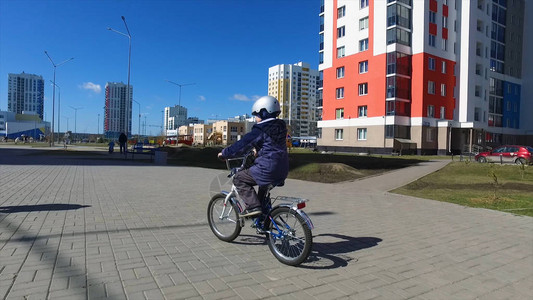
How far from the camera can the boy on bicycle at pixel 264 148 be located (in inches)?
169

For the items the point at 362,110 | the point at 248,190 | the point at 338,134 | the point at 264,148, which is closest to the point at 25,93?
the point at 338,134

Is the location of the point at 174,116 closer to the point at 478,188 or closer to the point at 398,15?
the point at 398,15

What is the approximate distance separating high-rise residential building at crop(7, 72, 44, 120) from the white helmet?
11889 cm

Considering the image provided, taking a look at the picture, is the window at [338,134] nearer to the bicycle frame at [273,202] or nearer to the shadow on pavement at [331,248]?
the shadow on pavement at [331,248]

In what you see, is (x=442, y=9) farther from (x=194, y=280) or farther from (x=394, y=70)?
(x=194, y=280)

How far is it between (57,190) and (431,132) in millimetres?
43145

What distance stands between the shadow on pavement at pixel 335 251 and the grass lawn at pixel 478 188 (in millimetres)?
4733

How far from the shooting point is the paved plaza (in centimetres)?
346

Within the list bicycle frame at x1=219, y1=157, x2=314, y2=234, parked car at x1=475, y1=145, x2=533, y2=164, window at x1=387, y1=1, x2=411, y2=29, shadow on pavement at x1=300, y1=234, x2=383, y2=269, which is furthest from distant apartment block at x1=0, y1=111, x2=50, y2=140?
shadow on pavement at x1=300, y1=234, x2=383, y2=269

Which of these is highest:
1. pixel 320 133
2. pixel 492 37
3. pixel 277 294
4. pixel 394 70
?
pixel 492 37

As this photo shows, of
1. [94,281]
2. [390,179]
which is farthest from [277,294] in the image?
[390,179]

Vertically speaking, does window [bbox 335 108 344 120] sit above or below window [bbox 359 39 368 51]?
below

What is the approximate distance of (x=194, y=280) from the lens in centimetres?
363

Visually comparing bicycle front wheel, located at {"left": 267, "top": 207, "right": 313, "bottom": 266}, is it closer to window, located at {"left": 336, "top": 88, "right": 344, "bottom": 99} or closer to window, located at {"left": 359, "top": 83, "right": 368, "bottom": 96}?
window, located at {"left": 359, "top": 83, "right": 368, "bottom": 96}
